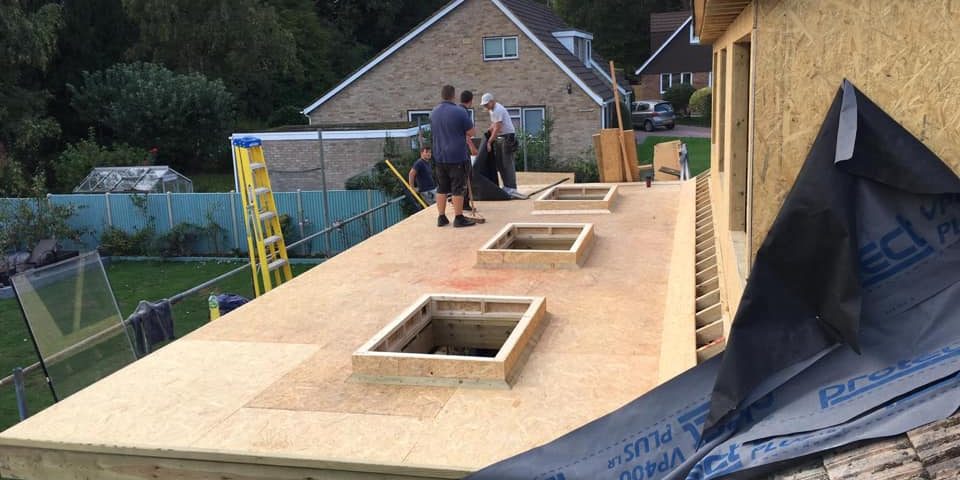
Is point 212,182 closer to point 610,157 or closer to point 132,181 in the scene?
point 132,181

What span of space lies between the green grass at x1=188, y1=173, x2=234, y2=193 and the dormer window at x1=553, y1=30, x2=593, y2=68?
1289 centimetres

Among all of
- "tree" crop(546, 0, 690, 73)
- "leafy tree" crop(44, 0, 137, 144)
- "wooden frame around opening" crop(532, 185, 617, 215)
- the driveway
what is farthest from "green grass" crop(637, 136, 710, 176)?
"leafy tree" crop(44, 0, 137, 144)

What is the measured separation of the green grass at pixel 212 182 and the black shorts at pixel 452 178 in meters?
19.4

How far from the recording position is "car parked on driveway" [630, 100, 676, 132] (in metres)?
39.2

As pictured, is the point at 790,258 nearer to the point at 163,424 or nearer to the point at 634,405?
the point at 634,405

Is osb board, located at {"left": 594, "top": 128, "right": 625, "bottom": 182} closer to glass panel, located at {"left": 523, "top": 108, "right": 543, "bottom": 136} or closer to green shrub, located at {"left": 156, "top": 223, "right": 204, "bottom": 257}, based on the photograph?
green shrub, located at {"left": 156, "top": 223, "right": 204, "bottom": 257}

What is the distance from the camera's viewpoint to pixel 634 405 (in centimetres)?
376

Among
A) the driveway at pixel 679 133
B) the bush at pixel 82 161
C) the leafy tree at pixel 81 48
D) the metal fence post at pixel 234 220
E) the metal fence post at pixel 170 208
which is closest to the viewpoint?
the metal fence post at pixel 234 220

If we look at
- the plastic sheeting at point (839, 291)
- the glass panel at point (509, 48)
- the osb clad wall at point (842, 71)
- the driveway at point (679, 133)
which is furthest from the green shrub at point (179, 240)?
the driveway at point (679, 133)

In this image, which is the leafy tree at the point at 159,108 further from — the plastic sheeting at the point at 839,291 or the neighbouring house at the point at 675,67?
the plastic sheeting at the point at 839,291

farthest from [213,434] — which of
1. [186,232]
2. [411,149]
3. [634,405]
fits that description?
[411,149]

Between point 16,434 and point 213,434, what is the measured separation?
115 centimetres

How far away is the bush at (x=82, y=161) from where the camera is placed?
82.5ft

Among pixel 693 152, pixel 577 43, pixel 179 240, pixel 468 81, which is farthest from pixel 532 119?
pixel 179 240
